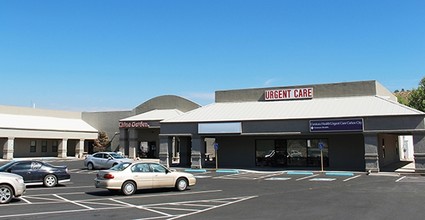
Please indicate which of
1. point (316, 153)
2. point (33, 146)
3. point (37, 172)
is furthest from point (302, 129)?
point (33, 146)

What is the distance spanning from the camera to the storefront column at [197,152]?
3235 centimetres

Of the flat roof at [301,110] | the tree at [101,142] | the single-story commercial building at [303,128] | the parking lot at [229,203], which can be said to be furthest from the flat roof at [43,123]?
the parking lot at [229,203]

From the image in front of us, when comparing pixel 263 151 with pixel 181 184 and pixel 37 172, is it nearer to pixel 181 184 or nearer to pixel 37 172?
pixel 181 184

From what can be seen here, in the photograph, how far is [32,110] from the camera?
5356 centimetres

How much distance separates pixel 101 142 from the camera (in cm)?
5528

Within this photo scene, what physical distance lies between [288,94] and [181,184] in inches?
769

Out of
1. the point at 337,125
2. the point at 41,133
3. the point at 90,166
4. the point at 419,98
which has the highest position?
the point at 419,98

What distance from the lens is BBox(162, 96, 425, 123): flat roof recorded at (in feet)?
92.0

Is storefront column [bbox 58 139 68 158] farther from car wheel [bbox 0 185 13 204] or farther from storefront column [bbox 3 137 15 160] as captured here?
car wheel [bbox 0 185 13 204]

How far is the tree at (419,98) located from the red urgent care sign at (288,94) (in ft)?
120

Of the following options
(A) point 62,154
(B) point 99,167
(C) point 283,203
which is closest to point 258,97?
(B) point 99,167

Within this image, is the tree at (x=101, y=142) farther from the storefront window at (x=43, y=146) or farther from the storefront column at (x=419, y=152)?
the storefront column at (x=419, y=152)

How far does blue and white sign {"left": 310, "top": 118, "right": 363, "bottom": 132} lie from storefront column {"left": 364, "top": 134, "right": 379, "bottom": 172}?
0.92 m

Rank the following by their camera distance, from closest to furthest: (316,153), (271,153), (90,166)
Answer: (316,153)
(271,153)
(90,166)
